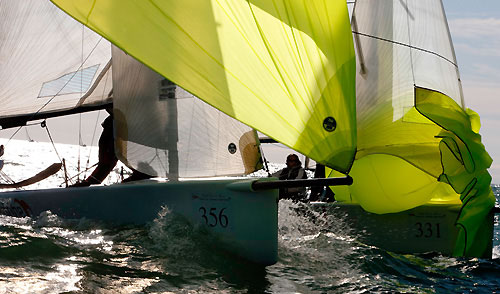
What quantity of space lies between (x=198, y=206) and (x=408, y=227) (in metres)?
3.10

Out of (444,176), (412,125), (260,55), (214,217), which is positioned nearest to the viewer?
(260,55)

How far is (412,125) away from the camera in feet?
25.5

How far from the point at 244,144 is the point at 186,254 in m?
1.81

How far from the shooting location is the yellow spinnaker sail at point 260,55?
4.43 meters

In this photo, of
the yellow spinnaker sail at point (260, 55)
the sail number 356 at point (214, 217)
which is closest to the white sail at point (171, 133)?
the sail number 356 at point (214, 217)

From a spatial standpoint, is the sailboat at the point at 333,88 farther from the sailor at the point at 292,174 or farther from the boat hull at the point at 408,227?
the sailor at the point at 292,174

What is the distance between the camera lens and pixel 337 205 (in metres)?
7.98

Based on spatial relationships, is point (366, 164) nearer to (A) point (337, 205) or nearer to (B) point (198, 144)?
(A) point (337, 205)

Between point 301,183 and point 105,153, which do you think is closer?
point 301,183

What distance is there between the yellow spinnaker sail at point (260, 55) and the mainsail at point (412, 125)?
2.54 meters

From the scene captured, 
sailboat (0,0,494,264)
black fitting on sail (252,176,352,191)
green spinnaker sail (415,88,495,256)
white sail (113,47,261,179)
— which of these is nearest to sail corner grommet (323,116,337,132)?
sailboat (0,0,494,264)

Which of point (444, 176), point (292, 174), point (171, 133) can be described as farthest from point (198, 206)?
point (444, 176)

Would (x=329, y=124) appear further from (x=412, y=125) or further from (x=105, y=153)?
(x=105, y=153)

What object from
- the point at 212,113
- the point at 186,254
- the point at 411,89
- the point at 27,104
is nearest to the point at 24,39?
the point at 27,104
